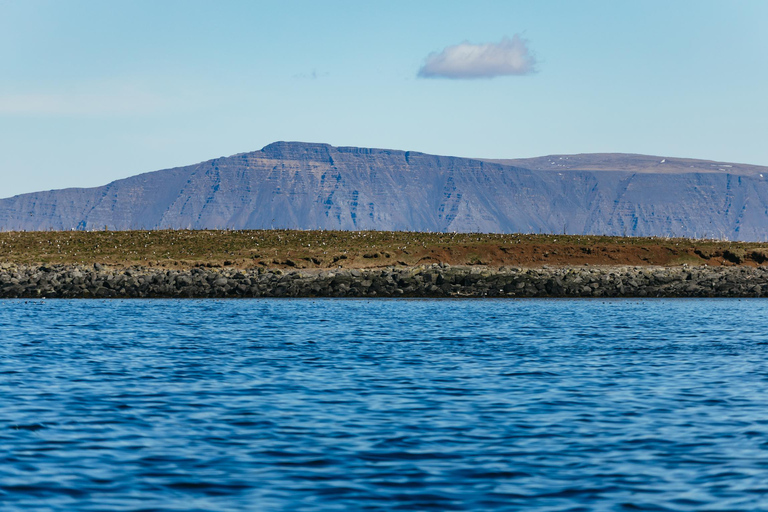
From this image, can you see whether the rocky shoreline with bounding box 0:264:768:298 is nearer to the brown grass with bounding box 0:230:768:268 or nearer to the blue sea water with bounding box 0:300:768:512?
the brown grass with bounding box 0:230:768:268

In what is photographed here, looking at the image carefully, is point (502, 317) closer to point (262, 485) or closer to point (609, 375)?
point (609, 375)

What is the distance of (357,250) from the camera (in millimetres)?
72938

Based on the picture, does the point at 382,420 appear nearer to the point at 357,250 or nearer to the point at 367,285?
the point at 367,285

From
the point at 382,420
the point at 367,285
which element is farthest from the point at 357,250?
the point at 382,420

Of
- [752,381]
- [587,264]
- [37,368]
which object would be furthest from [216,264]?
[752,381]

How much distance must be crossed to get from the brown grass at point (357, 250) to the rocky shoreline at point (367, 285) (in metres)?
8.88

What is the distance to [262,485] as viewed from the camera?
11.8m

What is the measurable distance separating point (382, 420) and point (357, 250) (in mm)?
56654

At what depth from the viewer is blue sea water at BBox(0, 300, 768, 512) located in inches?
452

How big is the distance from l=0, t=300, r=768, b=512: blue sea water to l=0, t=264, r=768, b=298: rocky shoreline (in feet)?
76.6

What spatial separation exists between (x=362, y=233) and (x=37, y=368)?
62167 mm

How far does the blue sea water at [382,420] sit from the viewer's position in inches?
452

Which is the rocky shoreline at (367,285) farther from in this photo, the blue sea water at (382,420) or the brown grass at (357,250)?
the blue sea water at (382,420)

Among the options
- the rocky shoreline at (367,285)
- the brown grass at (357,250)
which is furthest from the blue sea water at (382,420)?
the brown grass at (357,250)
